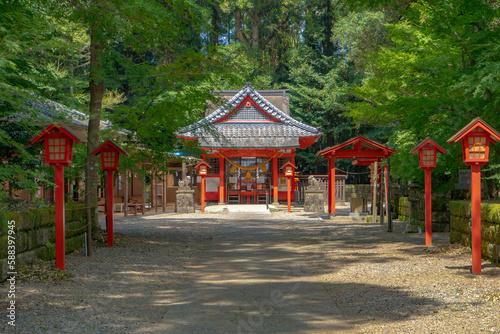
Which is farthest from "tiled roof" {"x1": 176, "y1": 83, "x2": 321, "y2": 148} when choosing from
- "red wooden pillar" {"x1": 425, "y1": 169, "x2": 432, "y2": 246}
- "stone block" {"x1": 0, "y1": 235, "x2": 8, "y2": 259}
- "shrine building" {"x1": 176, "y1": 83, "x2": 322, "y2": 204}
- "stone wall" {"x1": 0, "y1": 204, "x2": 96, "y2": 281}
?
"stone block" {"x1": 0, "y1": 235, "x2": 8, "y2": 259}

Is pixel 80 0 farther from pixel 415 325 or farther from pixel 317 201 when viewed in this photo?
pixel 317 201

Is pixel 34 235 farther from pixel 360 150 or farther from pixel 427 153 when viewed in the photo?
pixel 360 150

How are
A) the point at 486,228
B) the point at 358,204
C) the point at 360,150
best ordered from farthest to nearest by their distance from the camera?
1. the point at 358,204
2. the point at 360,150
3. the point at 486,228

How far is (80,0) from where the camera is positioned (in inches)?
363

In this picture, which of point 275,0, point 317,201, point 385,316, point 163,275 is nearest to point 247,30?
point 275,0

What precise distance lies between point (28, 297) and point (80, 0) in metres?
5.95

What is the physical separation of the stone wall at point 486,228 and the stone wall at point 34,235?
7.13 m

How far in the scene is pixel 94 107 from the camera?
10.8 meters

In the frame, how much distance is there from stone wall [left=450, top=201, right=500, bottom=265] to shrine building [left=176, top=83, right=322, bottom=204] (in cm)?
1602

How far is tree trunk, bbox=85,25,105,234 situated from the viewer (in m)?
10.2

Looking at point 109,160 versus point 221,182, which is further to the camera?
point 221,182

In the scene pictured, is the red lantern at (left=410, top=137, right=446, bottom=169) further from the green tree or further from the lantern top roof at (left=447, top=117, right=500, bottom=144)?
the lantern top roof at (left=447, top=117, right=500, bottom=144)

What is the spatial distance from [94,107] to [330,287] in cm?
Result: 689

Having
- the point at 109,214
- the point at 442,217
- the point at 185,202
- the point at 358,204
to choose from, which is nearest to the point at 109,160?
the point at 109,214
